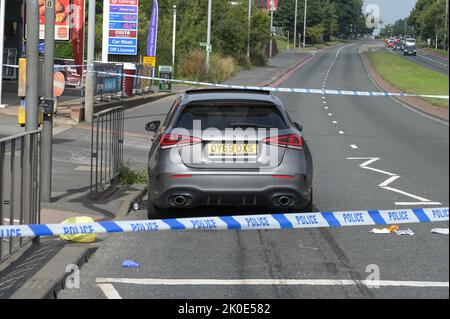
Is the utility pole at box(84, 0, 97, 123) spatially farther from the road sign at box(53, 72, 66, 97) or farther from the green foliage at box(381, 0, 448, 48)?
the green foliage at box(381, 0, 448, 48)

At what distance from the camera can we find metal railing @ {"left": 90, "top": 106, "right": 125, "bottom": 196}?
10609mm

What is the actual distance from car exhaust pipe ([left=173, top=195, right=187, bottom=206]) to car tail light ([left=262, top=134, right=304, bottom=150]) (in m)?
1.05

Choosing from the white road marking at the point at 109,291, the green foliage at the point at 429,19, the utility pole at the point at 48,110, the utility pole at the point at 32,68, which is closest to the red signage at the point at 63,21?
the utility pole at the point at 48,110

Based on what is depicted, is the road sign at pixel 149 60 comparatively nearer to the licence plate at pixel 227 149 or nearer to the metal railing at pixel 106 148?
the metal railing at pixel 106 148

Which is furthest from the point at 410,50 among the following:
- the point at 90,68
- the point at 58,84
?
the point at 58,84

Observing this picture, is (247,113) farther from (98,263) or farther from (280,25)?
(280,25)

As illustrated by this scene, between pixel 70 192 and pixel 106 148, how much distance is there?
921 mm

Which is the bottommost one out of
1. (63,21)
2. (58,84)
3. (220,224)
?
(220,224)

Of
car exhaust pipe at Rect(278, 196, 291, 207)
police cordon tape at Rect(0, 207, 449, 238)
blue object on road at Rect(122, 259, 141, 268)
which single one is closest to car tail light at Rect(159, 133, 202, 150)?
car exhaust pipe at Rect(278, 196, 291, 207)

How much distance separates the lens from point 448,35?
313 centimetres

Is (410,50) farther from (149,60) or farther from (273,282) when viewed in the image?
(273,282)

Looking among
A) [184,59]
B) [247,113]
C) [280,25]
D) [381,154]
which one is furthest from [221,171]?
[280,25]

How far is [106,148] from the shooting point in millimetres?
11445

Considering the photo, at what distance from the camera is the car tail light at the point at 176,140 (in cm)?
845
